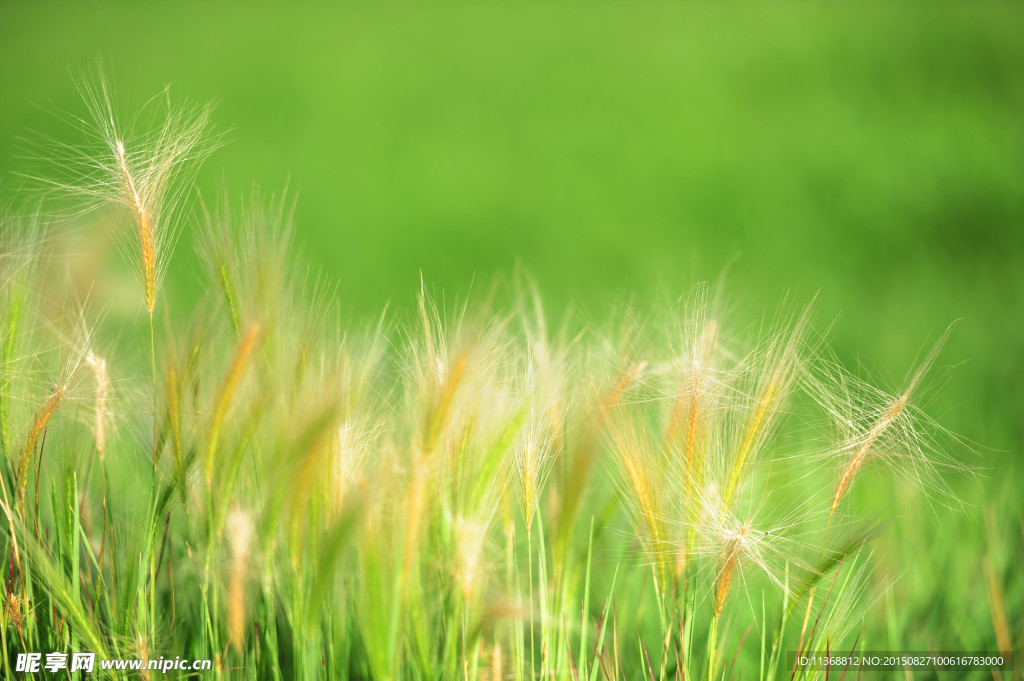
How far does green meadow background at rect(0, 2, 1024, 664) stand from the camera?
2.39m

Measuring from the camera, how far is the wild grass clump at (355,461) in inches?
21.8

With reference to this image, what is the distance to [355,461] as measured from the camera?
2.06 ft

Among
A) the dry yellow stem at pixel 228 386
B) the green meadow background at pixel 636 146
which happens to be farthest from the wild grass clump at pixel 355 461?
the green meadow background at pixel 636 146

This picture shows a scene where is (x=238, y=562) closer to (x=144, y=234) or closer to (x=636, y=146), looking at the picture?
(x=144, y=234)

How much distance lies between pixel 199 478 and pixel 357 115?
11.0 ft

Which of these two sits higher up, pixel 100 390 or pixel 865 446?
pixel 100 390

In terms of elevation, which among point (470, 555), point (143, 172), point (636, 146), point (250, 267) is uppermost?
point (636, 146)

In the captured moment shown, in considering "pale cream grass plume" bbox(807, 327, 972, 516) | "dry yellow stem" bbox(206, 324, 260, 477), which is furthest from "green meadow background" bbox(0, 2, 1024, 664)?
"dry yellow stem" bbox(206, 324, 260, 477)

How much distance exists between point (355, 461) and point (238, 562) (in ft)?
0.42

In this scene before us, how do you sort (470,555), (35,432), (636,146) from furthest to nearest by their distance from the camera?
(636,146) < (35,432) < (470,555)

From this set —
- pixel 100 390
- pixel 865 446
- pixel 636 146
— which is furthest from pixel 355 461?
pixel 636 146

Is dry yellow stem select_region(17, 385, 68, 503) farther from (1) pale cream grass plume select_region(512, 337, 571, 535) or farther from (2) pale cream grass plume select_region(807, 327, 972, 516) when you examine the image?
(2) pale cream grass plume select_region(807, 327, 972, 516)

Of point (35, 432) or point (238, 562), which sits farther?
point (35, 432)

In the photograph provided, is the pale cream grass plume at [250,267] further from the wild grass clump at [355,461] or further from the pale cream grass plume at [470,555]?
the pale cream grass plume at [470,555]
